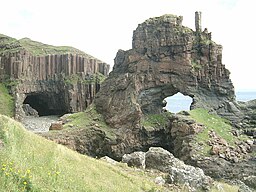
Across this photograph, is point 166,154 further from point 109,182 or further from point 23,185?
point 23,185

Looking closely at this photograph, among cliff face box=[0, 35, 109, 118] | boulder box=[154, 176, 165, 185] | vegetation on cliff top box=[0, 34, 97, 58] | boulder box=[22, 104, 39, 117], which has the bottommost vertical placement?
boulder box=[22, 104, 39, 117]

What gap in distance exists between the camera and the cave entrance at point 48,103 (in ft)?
246

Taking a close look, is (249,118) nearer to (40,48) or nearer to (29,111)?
(29,111)

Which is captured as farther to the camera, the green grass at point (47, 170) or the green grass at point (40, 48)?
the green grass at point (40, 48)

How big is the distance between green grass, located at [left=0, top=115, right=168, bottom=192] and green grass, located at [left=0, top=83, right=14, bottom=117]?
152ft

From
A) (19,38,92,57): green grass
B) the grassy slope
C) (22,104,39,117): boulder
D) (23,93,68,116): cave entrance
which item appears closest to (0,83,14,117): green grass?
(23,93,68,116): cave entrance

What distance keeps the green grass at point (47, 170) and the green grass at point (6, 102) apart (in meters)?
46.4

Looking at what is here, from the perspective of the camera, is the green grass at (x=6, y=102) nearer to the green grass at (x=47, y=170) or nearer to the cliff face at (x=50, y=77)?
the cliff face at (x=50, y=77)

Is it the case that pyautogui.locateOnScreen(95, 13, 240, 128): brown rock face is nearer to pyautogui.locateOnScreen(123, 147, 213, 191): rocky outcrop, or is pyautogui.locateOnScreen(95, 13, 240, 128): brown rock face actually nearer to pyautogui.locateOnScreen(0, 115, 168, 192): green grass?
pyautogui.locateOnScreen(123, 147, 213, 191): rocky outcrop

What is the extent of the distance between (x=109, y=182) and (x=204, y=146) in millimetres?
24714

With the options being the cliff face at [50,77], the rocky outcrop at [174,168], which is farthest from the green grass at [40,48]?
the rocky outcrop at [174,168]

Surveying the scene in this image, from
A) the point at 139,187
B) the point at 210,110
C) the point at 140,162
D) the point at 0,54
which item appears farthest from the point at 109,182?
the point at 0,54

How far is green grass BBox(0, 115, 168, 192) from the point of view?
32.0 ft

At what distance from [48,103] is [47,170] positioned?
6734 centimetres
